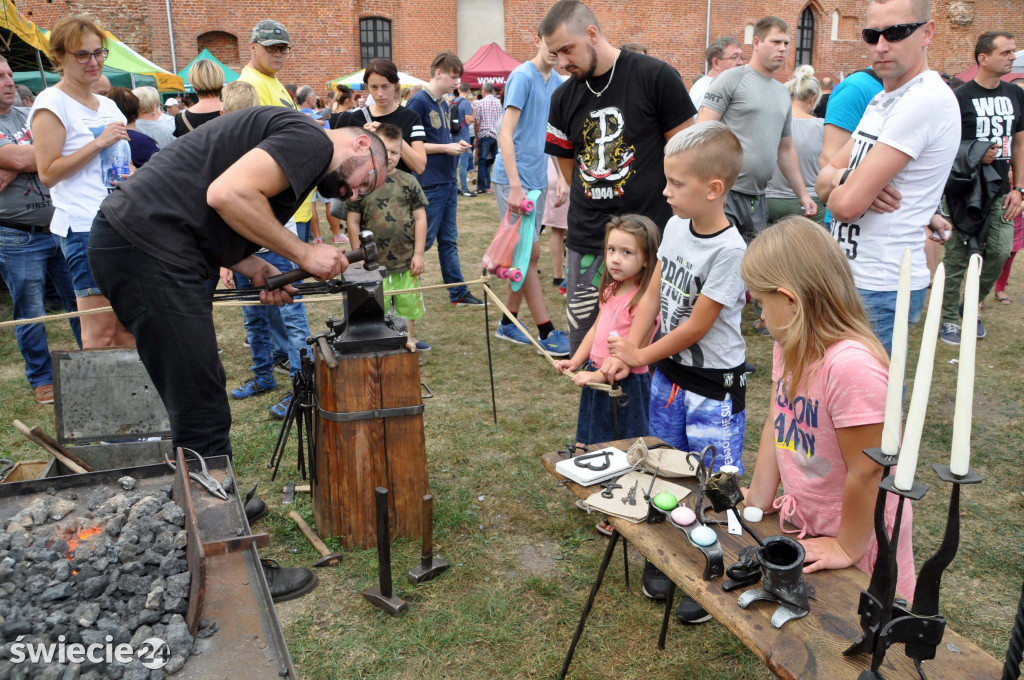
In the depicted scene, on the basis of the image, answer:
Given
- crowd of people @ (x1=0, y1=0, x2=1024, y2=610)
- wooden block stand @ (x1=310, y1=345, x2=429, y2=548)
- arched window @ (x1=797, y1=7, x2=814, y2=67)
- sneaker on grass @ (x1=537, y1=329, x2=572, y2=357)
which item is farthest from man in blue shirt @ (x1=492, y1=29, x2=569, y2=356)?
arched window @ (x1=797, y1=7, x2=814, y2=67)

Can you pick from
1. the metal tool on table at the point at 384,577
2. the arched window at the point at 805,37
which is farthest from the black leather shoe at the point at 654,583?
the arched window at the point at 805,37

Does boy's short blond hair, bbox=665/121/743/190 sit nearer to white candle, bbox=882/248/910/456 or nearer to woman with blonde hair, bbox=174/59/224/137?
white candle, bbox=882/248/910/456

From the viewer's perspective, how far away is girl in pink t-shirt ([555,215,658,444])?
3188mm

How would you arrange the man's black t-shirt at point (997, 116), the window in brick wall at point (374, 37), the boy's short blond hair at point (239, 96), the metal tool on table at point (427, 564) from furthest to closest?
the window in brick wall at point (374, 37)
the man's black t-shirt at point (997, 116)
the boy's short blond hair at point (239, 96)
the metal tool on table at point (427, 564)

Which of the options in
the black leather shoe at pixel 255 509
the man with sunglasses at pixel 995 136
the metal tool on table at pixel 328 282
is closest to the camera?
the metal tool on table at pixel 328 282

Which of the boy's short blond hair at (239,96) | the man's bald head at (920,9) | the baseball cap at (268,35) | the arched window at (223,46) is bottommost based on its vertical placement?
the boy's short blond hair at (239,96)

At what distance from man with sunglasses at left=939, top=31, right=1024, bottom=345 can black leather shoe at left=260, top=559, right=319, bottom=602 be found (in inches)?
191

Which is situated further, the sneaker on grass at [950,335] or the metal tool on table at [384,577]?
the sneaker on grass at [950,335]

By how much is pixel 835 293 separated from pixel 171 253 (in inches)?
89.6

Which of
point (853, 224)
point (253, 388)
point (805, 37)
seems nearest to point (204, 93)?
point (253, 388)

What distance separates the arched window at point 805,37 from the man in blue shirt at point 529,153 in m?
26.8

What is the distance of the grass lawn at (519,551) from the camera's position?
2.64m

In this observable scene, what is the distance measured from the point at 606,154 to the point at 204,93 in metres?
3.11

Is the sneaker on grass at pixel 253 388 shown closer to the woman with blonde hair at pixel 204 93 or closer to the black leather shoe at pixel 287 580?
the woman with blonde hair at pixel 204 93
